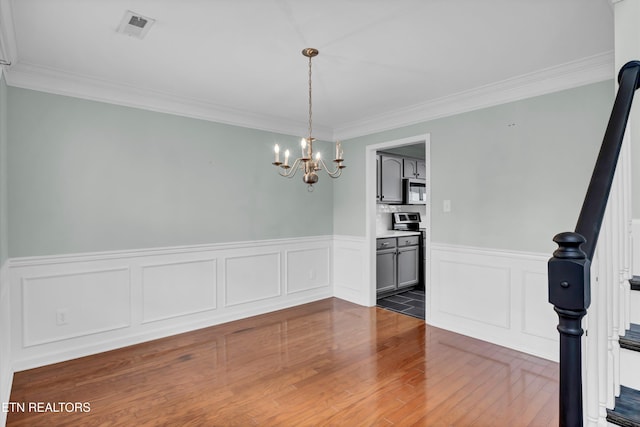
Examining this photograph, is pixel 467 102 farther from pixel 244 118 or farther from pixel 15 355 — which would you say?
pixel 15 355

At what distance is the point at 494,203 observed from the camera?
11.3 ft

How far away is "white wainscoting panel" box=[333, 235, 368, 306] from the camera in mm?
4789

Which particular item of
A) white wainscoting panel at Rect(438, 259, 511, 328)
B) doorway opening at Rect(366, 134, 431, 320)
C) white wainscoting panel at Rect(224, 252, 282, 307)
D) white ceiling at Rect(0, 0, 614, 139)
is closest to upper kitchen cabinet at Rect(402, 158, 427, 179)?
doorway opening at Rect(366, 134, 431, 320)

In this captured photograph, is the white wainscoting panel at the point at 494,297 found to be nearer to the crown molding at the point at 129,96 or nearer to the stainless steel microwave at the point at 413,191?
the stainless steel microwave at the point at 413,191

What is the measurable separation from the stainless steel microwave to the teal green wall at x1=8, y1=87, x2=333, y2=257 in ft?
6.59

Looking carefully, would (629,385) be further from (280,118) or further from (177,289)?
(280,118)

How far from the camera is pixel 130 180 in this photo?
11.4 feet

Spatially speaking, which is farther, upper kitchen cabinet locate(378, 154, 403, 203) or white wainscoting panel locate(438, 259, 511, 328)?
upper kitchen cabinet locate(378, 154, 403, 203)

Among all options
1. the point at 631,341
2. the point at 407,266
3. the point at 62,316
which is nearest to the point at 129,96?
the point at 62,316

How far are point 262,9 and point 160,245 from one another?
2602 mm

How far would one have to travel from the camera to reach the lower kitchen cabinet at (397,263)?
16.6 feet

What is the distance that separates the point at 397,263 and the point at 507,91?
2847mm

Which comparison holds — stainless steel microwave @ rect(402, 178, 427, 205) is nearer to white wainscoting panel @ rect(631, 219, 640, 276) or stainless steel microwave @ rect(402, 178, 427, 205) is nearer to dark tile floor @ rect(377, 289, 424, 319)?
dark tile floor @ rect(377, 289, 424, 319)

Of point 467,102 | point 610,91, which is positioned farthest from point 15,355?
point 610,91
